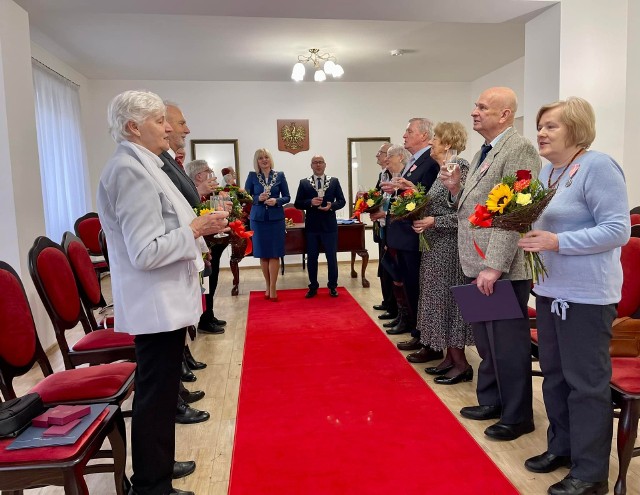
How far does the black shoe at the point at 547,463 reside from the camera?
2.25 metres

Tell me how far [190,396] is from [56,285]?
113 centimetres

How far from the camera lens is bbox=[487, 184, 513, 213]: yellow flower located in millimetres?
1953

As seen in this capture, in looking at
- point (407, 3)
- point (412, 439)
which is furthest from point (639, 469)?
point (407, 3)

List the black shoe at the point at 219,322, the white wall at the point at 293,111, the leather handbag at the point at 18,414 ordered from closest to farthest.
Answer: the leather handbag at the point at 18,414
the black shoe at the point at 219,322
the white wall at the point at 293,111

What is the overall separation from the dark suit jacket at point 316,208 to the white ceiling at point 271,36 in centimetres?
174

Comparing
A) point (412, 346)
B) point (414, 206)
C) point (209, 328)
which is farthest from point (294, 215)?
point (414, 206)

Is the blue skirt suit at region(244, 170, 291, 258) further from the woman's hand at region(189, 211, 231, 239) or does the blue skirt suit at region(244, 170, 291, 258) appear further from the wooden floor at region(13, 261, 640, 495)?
the woman's hand at region(189, 211, 231, 239)

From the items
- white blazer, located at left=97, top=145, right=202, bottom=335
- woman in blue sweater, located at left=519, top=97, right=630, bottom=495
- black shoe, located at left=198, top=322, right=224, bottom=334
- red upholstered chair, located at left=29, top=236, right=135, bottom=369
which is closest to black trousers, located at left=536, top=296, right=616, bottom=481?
woman in blue sweater, located at left=519, top=97, right=630, bottom=495

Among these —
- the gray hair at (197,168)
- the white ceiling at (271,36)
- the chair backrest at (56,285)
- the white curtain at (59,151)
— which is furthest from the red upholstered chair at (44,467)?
the white curtain at (59,151)

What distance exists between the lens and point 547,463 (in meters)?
2.25

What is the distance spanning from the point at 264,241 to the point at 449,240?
2.91m

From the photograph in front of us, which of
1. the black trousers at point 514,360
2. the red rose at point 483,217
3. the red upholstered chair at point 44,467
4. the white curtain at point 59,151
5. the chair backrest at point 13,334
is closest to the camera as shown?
the red upholstered chair at point 44,467

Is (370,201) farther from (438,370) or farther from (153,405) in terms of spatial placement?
(153,405)

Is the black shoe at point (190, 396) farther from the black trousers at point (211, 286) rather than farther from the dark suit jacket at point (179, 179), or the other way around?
the black trousers at point (211, 286)
